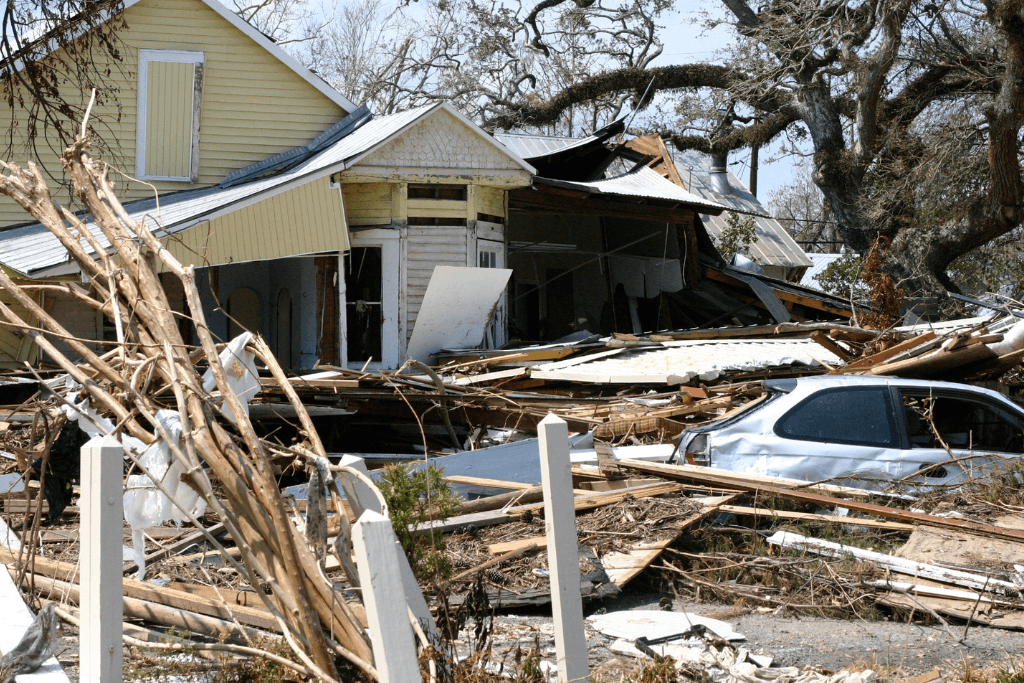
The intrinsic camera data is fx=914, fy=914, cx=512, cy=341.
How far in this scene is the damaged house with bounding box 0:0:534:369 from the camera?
1321cm

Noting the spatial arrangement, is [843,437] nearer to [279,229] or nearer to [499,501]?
[499,501]

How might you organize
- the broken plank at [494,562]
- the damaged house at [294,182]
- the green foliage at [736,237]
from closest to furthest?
the broken plank at [494,562] → the damaged house at [294,182] → the green foliage at [736,237]

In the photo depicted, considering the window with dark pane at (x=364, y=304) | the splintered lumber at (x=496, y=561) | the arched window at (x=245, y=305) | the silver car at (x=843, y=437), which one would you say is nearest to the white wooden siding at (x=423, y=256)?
the window with dark pane at (x=364, y=304)

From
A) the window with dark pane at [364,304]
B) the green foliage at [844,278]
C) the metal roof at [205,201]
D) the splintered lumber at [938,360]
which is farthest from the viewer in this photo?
the green foliage at [844,278]

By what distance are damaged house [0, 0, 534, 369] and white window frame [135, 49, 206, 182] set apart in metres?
0.02

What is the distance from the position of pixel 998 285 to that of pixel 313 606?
23.1 meters

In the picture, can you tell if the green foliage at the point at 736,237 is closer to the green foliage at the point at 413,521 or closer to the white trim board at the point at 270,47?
the white trim board at the point at 270,47

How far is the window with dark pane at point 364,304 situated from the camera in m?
14.5

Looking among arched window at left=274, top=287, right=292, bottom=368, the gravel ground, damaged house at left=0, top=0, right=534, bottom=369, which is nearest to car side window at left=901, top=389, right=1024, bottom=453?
the gravel ground

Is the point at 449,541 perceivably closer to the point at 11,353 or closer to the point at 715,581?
the point at 715,581

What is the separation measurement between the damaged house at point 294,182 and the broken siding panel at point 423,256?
18 mm

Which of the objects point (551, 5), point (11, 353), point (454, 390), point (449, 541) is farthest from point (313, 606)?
point (551, 5)

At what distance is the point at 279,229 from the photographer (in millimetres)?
12938

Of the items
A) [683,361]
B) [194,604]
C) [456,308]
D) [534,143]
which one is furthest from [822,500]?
[534,143]
